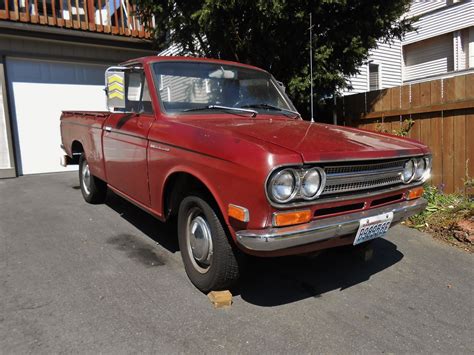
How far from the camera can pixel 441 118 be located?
223 inches

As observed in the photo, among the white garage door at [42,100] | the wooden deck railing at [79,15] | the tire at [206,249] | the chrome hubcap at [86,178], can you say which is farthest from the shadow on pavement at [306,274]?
the white garage door at [42,100]

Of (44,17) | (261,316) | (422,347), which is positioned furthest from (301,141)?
(44,17)

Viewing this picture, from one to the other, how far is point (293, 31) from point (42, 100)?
21.2 feet

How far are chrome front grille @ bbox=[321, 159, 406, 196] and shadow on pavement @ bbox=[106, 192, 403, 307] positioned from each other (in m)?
0.94

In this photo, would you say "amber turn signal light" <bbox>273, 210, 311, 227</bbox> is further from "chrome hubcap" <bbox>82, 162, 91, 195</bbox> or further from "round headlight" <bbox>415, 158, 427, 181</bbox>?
"chrome hubcap" <bbox>82, 162, 91, 195</bbox>

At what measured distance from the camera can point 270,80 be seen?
4.48 metres

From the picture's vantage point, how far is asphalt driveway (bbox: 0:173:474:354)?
255 centimetres

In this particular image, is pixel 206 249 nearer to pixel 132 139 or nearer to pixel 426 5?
pixel 132 139

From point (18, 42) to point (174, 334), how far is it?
8798 mm

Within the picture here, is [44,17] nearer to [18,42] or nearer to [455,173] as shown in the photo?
[18,42]

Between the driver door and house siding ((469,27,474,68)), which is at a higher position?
house siding ((469,27,474,68))

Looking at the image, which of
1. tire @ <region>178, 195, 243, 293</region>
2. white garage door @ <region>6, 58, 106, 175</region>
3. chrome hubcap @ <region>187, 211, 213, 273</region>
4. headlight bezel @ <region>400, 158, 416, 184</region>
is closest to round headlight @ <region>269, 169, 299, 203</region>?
tire @ <region>178, 195, 243, 293</region>

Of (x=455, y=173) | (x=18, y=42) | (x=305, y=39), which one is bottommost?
(x=455, y=173)

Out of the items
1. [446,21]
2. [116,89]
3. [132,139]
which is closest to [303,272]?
[132,139]
